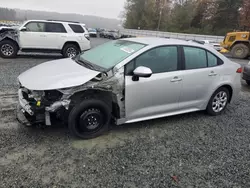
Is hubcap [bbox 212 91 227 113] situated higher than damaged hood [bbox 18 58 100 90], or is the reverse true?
damaged hood [bbox 18 58 100 90]

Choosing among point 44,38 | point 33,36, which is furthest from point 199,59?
point 33,36

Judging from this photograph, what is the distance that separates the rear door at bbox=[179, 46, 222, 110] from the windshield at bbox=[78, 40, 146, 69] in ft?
3.08

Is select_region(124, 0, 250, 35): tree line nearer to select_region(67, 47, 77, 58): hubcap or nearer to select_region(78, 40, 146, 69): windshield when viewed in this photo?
select_region(67, 47, 77, 58): hubcap

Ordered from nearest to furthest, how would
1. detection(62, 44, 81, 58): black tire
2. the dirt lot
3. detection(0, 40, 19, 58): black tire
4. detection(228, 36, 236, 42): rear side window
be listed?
the dirt lot, detection(0, 40, 19, 58): black tire, detection(62, 44, 81, 58): black tire, detection(228, 36, 236, 42): rear side window

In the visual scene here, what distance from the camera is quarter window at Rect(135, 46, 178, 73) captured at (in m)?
3.14

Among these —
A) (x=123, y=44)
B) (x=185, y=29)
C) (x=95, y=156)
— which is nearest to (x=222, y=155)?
(x=95, y=156)

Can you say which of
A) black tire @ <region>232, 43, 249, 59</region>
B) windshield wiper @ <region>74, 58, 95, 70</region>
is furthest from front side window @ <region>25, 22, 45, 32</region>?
black tire @ <region>232, 43, 249, 59</region>

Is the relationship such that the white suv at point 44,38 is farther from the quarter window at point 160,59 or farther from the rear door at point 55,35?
the quarter window at point 160,59

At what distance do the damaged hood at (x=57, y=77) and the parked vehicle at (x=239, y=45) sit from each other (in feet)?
49.1

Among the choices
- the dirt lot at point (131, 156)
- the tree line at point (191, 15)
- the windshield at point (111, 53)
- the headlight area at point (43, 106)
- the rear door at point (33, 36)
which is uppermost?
the tree line at point (191, 15)

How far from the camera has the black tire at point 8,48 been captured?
8387 millimetres

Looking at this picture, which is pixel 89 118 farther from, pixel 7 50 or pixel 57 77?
pixel 7 50

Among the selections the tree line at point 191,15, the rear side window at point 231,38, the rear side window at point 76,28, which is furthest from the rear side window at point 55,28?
the tree line at point 191,15

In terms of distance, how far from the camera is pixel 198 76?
11.8ft
